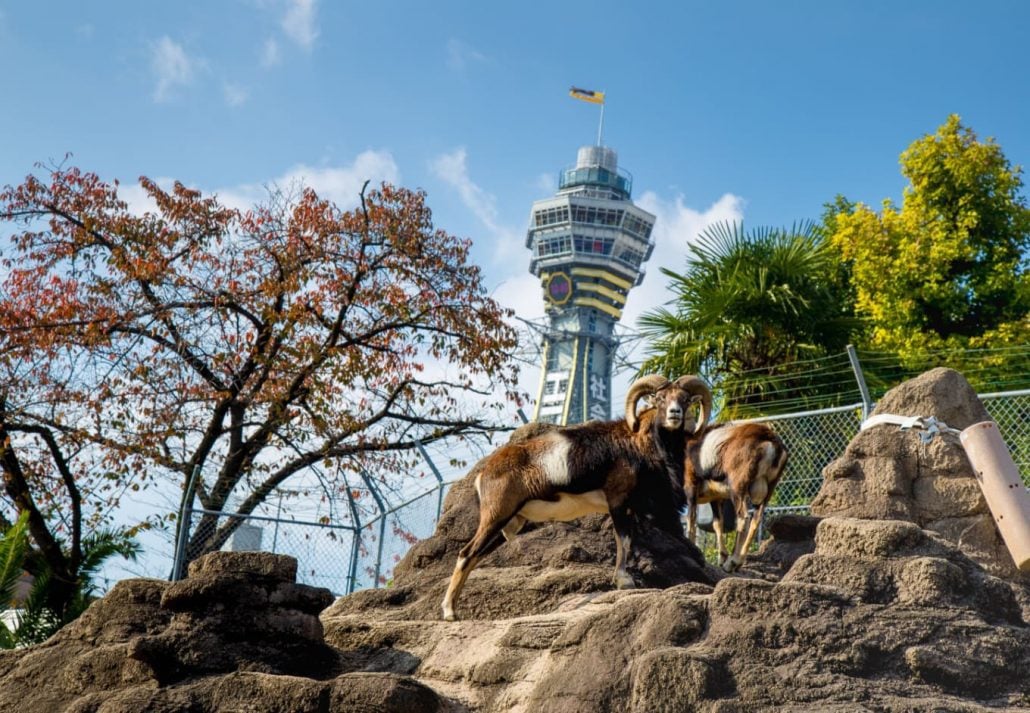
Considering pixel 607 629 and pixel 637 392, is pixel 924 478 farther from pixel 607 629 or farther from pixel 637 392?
pixel 607 629

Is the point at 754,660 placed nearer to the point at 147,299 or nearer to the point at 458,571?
the point at 458,571

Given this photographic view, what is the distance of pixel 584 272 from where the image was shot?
121m

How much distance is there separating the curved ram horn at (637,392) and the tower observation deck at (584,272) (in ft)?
357

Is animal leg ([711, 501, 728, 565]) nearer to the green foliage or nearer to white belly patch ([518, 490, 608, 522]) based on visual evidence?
white belly patch ([518, 490, 608, 522])

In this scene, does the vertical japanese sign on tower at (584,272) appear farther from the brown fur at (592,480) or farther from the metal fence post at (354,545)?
the brown fur at (592,480)

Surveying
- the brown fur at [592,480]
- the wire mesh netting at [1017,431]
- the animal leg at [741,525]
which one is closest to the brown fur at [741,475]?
the animal leg at [741,525]

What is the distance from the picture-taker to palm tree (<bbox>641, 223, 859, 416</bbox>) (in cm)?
1941

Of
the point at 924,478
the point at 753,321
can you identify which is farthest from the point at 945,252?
Result: the point at 924,478

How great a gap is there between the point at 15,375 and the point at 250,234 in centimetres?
381

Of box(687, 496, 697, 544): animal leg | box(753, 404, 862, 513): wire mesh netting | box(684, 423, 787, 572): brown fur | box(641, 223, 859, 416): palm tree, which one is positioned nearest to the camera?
box(684, 423, 787, 572): brown fur

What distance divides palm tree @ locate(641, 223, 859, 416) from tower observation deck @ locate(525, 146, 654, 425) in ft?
315

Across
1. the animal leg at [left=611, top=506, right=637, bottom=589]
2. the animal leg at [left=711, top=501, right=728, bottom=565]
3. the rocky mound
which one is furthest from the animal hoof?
the animal leg at [left=711, top=501, right=728, bottom=565]

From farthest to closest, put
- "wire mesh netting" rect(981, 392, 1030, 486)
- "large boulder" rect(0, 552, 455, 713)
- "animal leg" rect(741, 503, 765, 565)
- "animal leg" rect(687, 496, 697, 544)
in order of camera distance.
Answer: "wire mesh netting" rect(981, 392, 1030, 486)
"animal leg" rect(687, 496, 697, 544)
"animal leg" rect(741, 503, 765, 565)
"large boulder" rect(0, 552, 455, 713)

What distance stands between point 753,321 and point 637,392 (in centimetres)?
1213
